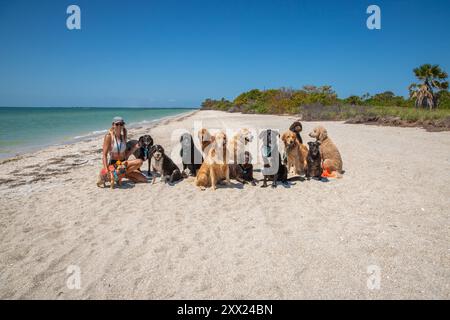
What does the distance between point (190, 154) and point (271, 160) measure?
6.76 ft

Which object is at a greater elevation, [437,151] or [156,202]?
[437,151]

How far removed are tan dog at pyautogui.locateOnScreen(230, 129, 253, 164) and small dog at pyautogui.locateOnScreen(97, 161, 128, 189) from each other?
2609 mm

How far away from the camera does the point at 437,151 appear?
916 centimetres

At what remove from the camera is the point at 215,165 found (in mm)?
5730

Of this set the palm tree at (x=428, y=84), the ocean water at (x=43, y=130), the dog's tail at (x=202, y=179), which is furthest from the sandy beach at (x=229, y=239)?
the palm tree at (x=428, y=84)

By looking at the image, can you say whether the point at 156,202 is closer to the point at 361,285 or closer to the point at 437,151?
the point at 361,285

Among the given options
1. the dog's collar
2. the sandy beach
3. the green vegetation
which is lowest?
the sandy beach

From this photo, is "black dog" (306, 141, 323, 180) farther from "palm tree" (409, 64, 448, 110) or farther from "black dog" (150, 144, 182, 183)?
"palm tree" (409, 64, 448, 110)

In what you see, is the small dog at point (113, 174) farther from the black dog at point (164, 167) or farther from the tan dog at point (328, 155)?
the tan dog at point (328, 155)

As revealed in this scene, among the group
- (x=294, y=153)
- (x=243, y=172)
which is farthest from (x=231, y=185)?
(x=294, y=153)

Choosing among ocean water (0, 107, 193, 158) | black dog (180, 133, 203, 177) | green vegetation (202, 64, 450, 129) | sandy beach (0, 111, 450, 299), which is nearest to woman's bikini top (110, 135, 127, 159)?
sandy beach (0, 111, 450, 299)

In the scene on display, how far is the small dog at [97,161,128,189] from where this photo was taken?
19.1 feet
